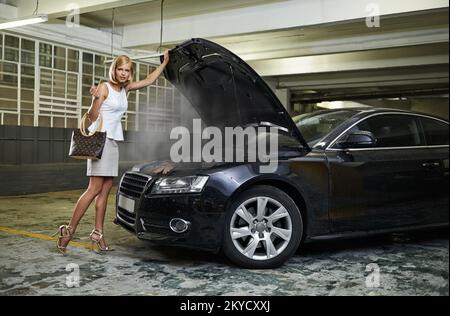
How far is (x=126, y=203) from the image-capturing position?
3.81 meters

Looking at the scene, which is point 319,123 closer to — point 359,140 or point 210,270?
point 359,140

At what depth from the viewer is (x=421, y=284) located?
3.12 metres

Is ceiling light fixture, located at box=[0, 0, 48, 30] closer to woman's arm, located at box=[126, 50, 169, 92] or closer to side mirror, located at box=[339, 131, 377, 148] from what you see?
woman's arm, located at box=[126, 50, 169, 92]

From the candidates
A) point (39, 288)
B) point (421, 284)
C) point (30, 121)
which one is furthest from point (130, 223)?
point (30, 121)

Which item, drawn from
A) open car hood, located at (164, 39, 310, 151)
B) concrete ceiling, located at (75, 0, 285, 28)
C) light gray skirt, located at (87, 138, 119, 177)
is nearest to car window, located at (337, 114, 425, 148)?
open car hood, located at (164, 39, 310, 151)

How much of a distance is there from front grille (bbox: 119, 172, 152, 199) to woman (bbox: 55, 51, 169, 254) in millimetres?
113

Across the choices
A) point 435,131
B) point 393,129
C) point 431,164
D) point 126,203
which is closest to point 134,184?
point 126,203

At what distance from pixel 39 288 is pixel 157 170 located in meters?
1.24

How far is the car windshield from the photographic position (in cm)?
396

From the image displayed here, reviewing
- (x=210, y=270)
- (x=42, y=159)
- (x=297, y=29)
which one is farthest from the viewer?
(x=42, y=159)

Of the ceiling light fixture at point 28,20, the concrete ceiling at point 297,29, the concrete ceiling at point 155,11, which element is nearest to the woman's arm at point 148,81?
the concrete ceiling at point 297,29

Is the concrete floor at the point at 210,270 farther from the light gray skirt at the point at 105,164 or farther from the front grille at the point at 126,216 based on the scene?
the light gray skirt at the point at 105,164

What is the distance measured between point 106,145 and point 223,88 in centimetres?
121

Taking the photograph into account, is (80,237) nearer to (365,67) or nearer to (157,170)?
(157,170)
